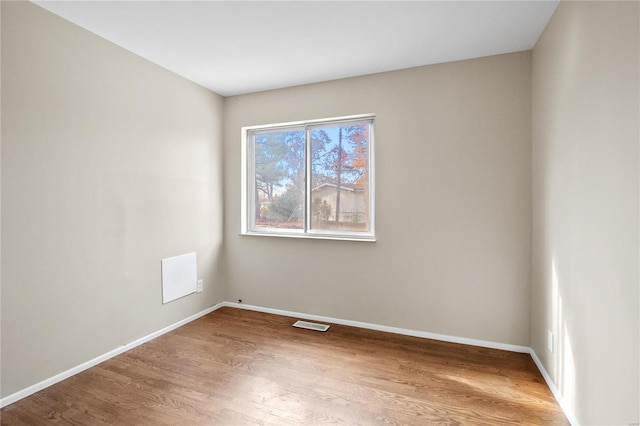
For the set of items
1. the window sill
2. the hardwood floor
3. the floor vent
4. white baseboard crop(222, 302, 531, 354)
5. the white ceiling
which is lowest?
the hardwood floor

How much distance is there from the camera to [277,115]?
350 centimetres

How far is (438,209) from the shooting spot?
286 centimetres

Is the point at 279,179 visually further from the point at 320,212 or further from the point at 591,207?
the point at 591,207

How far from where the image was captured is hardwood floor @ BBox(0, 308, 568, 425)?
6.01ft

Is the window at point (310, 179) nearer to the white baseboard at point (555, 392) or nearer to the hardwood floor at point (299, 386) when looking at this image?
the hardwood floor at point (299, 386)

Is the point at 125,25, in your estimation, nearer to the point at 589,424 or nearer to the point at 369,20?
the point at 369,20

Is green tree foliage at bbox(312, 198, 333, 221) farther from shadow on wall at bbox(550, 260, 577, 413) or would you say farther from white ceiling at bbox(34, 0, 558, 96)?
shadow on wall at bbox(550, 260, 577, 413)

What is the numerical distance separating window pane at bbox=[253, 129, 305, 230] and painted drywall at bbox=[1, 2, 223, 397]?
30.0 inches

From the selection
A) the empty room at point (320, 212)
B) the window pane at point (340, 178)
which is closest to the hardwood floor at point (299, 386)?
the empty room at point (320, 212)

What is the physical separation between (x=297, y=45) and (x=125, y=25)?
126cm

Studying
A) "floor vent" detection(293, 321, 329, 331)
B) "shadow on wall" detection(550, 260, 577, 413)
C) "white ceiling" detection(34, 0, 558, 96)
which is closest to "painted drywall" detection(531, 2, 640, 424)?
"shadow on wall" detection(550, 260, 577, 413)

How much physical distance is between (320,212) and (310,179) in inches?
15.3

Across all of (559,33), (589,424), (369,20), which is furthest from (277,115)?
(589,424)

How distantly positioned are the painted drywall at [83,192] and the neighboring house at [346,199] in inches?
54.7
